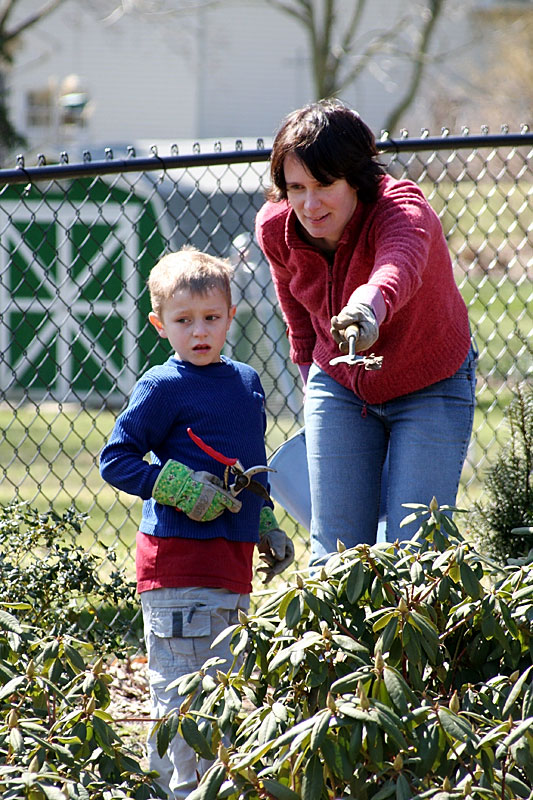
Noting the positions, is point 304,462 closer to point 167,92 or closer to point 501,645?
point 501,645

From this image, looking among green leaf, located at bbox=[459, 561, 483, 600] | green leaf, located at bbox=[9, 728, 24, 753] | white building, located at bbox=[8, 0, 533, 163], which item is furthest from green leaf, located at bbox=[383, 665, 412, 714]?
white building, located at bbox=[8, 0, 533, 163]

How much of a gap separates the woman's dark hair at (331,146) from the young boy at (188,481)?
1.18 ft

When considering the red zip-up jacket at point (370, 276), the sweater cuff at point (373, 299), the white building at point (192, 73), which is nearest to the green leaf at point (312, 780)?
the sweater cuff at point (373, 299)

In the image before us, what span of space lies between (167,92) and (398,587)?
2122 cm

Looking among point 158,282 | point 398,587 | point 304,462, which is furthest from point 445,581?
point 304,462

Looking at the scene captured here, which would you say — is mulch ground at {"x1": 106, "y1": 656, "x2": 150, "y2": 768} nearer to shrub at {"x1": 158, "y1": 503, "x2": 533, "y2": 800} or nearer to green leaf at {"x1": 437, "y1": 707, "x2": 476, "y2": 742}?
shrub at {"x1": 158, "y1": 503, "x2": 533, "y2": 800}

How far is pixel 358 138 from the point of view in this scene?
2.46 m

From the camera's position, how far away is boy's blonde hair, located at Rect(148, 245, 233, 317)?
2525 mm

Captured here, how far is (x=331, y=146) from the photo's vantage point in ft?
7.92

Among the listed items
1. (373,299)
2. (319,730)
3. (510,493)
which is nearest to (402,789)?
(319,730)

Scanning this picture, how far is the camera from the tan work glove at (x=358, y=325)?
194 cm

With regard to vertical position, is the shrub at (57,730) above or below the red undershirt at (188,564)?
below

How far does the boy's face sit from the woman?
28cm

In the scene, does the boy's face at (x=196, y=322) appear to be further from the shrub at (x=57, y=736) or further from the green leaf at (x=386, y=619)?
the green leaf at (x=386, y=619)
